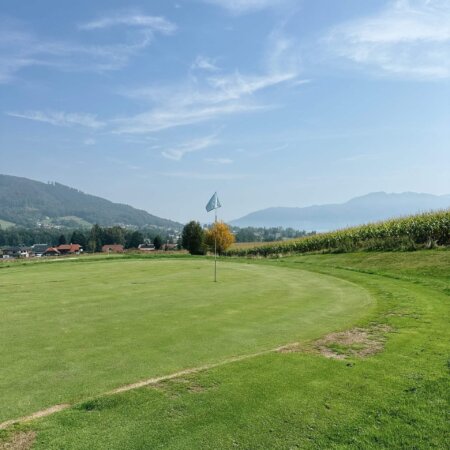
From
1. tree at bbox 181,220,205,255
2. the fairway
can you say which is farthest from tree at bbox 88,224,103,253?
the fairway

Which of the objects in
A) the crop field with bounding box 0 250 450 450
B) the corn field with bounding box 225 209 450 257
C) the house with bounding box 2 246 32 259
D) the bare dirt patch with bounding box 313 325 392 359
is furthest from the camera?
the house with bounding box 2 246 32 259

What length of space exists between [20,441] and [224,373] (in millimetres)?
2585

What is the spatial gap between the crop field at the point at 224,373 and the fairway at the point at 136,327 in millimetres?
35

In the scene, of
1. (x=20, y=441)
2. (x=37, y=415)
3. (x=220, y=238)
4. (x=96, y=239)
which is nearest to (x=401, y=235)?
(x=37, y=415)

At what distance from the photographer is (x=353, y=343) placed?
292 inches

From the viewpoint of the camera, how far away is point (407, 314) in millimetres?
10117

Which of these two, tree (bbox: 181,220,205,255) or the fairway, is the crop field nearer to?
the fairway

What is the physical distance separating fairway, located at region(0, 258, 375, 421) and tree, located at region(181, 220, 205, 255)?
43.2 meters

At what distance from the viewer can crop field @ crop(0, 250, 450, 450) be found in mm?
4305

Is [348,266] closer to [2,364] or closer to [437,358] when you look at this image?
[437,358]

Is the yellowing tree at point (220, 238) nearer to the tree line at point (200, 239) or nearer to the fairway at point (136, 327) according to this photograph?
the tree line at point (200, 239)

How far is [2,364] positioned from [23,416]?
1935 mm

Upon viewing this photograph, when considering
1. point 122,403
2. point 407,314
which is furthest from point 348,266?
point 122,403

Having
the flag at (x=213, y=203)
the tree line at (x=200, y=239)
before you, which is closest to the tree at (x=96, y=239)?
the tree line at (x=200, y=239)
